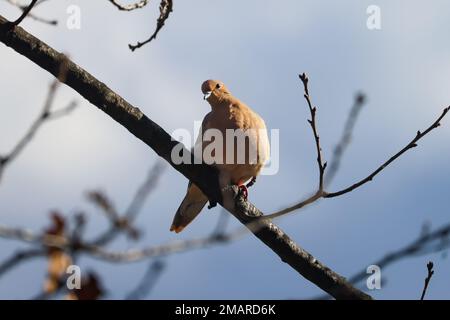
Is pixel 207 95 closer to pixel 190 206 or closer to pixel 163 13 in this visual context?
pixel 190 206

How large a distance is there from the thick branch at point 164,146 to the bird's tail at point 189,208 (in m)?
1.13

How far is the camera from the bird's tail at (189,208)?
5793mm

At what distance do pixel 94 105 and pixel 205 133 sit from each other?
5.75ft

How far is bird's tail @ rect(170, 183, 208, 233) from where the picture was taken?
5793mm

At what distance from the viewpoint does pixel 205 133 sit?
228 inches

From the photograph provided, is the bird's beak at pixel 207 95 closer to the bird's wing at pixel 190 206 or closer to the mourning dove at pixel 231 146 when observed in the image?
the mourning dove at pixel 231 146

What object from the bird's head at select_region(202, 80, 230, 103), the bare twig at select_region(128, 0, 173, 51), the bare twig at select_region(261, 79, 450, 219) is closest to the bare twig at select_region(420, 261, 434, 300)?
the bare twig at select_region(261, 79, 450, 219)

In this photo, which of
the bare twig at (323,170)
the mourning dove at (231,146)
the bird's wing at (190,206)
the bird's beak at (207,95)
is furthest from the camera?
the bird's beak at (207,95)

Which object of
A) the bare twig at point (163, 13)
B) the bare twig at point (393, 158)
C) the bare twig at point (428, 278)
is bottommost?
the bare twig at point (428, 278)

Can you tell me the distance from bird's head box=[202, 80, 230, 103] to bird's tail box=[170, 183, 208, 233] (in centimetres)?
96

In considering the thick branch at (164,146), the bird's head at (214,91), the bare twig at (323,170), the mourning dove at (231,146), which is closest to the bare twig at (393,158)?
the bare twig at (323,170)

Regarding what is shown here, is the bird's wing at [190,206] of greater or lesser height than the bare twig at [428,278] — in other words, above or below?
above
